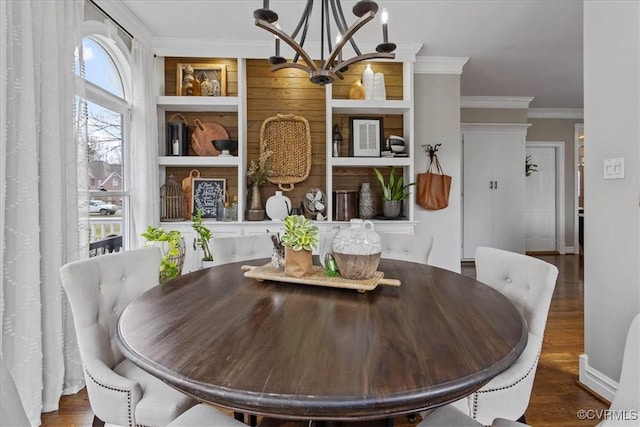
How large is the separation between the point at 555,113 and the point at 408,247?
19.2 ft

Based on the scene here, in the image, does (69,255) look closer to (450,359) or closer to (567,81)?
(450,359)

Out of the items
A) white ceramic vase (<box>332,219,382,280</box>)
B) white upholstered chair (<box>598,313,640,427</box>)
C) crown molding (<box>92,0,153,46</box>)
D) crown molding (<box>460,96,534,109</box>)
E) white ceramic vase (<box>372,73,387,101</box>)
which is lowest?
white upholstered chair (<box>598,313,640,427</box>)

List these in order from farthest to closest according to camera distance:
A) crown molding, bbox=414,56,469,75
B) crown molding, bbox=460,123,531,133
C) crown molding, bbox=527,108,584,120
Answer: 1. crown molding, bbox=527,108,584,120
2. crown molding, bbox=460,123,531,133
3. crown molding, bbox=414,56,469,75

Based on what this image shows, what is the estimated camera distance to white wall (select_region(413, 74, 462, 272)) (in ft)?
12.2

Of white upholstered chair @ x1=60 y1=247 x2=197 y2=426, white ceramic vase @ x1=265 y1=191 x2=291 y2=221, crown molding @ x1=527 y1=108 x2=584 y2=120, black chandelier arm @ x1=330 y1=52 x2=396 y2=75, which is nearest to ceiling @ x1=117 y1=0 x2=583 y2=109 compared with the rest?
black chandelier arm @ x1=330 y1=52 x2=396 y2=75

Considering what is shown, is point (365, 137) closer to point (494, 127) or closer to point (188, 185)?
point (188, 185)

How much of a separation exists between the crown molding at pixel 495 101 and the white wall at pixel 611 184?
361 cm

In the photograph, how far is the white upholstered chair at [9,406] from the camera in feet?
2.07

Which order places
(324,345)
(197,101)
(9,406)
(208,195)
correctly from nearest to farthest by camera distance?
1. (9,406)
2. (324,345)
3. (197,101)
4. (208,195)

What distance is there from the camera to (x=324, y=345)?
86cm

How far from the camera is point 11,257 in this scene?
1.68m

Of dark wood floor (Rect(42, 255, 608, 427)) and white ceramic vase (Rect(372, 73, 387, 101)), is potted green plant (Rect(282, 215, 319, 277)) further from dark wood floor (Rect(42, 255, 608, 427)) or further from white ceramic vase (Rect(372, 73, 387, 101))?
white ceramic vase (Rect(372, 73, 387, 101))

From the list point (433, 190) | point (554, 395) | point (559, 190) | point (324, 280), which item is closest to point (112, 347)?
point (324, 280)

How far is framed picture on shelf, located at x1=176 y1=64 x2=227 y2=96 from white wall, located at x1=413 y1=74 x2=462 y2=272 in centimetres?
205
